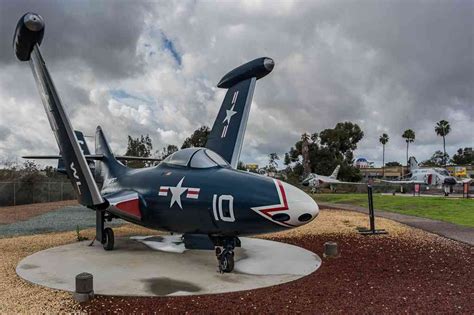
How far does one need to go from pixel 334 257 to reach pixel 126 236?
6162 millimetres

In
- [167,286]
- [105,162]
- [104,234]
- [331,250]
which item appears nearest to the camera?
[167,286]

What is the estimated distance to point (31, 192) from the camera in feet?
99.1

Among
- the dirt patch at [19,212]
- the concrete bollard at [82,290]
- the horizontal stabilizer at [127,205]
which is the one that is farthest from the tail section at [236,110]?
the dirt patch at [19,212]

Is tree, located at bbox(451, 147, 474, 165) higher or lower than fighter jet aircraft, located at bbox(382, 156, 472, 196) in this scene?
higher

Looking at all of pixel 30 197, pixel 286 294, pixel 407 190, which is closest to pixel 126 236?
pixel 286 294

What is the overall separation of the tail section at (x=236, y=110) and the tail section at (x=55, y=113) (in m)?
3.92

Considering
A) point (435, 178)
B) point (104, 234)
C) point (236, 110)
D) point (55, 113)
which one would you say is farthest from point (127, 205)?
point (435, 178)

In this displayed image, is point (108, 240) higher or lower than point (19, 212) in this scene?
higher

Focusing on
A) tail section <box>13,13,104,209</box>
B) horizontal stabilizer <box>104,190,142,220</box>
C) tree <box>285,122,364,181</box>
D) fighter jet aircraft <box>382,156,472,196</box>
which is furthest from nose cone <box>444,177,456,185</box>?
tail section <box>13,13,104,209</box>

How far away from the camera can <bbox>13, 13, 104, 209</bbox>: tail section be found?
7.33m

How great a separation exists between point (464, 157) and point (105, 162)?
11011 centimetres

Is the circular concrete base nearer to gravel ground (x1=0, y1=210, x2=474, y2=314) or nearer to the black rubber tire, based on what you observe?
the black rubber tire

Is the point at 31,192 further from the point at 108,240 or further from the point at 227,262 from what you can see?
the point at 227,262

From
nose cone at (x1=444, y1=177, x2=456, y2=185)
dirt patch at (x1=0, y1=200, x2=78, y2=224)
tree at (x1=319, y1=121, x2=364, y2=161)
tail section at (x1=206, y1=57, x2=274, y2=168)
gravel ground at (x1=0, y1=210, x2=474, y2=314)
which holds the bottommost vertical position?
dirt patch at (x1=0, y1=200, x2=78, y2=224)
